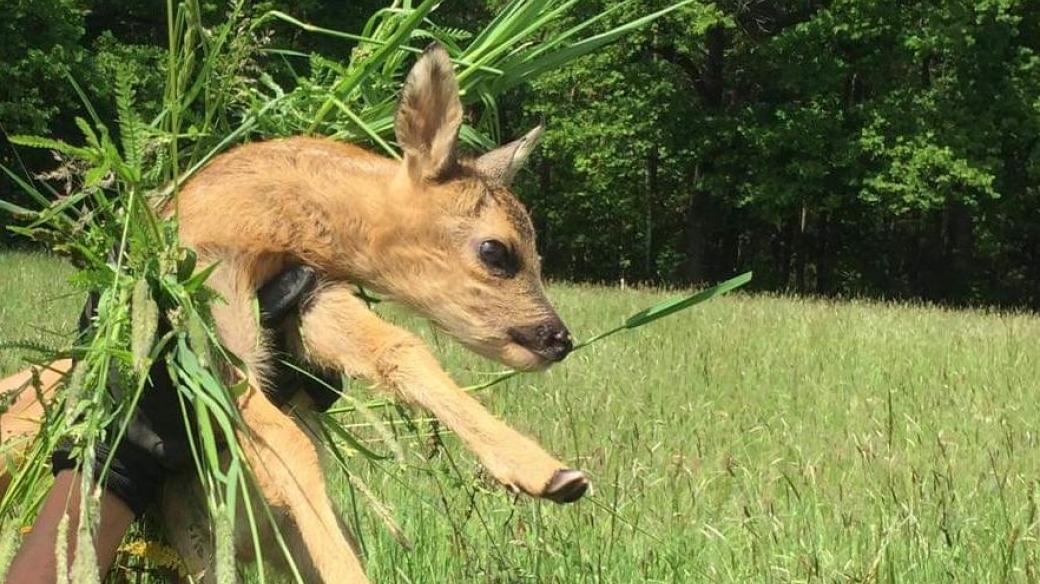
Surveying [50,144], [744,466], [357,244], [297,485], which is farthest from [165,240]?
[744,466]

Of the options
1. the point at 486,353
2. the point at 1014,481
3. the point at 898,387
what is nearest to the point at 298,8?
the point at 898,387

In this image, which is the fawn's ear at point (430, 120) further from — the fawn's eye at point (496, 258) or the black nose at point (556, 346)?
the black nose at point (556, 346)

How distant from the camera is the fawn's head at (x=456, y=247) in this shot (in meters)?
2.17

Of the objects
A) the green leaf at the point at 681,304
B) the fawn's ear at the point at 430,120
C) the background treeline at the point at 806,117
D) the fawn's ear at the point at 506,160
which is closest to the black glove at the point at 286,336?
the fawn's ear at the point at 430,120

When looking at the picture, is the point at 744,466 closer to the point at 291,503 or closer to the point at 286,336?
the point at 286,336

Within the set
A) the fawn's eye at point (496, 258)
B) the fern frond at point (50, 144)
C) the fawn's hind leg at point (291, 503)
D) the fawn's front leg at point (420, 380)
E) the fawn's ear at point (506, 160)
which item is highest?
the fern frond at point (50, 144)

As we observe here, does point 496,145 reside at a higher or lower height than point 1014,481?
higher

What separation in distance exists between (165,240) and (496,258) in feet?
1.91

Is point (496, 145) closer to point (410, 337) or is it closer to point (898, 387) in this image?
point (410, 337)

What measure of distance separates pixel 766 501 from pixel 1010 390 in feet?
12.6

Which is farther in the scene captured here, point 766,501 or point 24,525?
point 766,501

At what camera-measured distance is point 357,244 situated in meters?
2.24

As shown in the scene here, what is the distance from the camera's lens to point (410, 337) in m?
1.95

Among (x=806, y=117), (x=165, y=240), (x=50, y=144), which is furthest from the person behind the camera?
(x=806, y=117)
